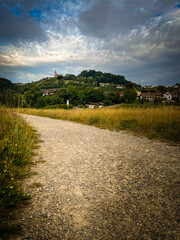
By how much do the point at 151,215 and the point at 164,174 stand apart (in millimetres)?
1369

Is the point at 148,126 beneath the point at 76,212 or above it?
above

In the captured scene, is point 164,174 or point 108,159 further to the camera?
point 108,159

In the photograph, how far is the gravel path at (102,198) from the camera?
1.70 meters

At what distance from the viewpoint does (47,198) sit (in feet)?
7.42

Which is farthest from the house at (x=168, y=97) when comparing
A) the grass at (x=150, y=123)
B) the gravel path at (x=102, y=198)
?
the gravel path at (x=102, y=198)

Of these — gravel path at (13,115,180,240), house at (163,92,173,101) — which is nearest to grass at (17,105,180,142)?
gravel path at (13,115,180,240)

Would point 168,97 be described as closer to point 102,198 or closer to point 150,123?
point 150,123

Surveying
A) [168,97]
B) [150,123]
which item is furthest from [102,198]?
[168,97]

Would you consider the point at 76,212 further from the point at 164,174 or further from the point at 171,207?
the point at 164,174

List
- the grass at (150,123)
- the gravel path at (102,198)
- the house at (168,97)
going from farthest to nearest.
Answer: the house at (168,97) < the grass at (150,123) < the gravel path at (102,198)

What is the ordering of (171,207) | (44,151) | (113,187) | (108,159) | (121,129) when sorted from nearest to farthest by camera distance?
(171,207)
(113,187)
(108,159)
(44,151)
(121,129)

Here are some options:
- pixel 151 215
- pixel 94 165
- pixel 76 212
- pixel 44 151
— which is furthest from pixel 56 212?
pixel 44 151

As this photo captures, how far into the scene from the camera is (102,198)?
7.55 feet

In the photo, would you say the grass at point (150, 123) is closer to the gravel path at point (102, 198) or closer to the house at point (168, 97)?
the gravel path at point (102, 198)
